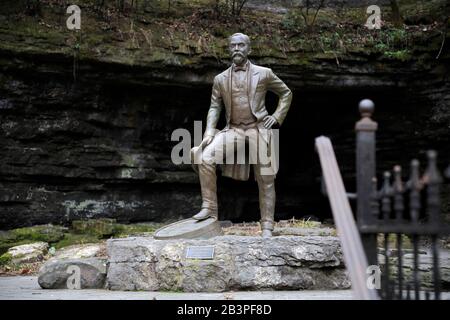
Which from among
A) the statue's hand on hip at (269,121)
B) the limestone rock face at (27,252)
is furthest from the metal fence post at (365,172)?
the limestone rock face at (27,252)

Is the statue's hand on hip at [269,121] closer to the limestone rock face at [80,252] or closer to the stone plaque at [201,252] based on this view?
the stone plaque at [201,252]

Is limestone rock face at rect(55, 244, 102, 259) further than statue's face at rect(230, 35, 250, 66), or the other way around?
limestone rock face at rect(55, 244, 102, 259)

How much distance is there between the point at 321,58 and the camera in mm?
11812

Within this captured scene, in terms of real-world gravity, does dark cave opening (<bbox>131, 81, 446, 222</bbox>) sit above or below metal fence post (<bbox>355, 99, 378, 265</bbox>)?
above

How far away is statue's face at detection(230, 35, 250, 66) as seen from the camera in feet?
23.9

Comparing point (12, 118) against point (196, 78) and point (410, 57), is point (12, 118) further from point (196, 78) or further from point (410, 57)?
point (410, 57)

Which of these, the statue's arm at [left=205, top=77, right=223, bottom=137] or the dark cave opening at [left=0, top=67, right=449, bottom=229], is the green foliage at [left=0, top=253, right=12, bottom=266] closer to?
the dark cave opening at [left=0, top=67, right=449, bottom=229]

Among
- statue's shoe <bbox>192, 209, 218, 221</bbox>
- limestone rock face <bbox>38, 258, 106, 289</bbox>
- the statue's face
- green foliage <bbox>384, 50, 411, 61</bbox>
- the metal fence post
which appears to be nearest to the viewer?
the metal fence post

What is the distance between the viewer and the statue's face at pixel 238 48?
728 centimetres

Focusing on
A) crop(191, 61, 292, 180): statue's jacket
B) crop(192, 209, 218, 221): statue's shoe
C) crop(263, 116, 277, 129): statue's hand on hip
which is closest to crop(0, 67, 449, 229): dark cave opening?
crop(191, 61, 292, 180): statue's jacket

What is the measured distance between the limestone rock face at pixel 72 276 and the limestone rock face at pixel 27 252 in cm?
299

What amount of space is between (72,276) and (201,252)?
1649mm

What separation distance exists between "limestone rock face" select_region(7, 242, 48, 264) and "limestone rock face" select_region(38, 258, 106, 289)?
118 inches

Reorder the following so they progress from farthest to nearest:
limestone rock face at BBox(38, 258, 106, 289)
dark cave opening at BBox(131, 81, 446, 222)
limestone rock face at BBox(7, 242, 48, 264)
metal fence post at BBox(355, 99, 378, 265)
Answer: dark cave opening at BBox(131, 81, 446, 222), limestone rock face at BBox(7, 242, 48, 264), limestone rock face at BBox(38, 258, 106, 289), metal fence post at BBox(355, 99, 378, 265)
